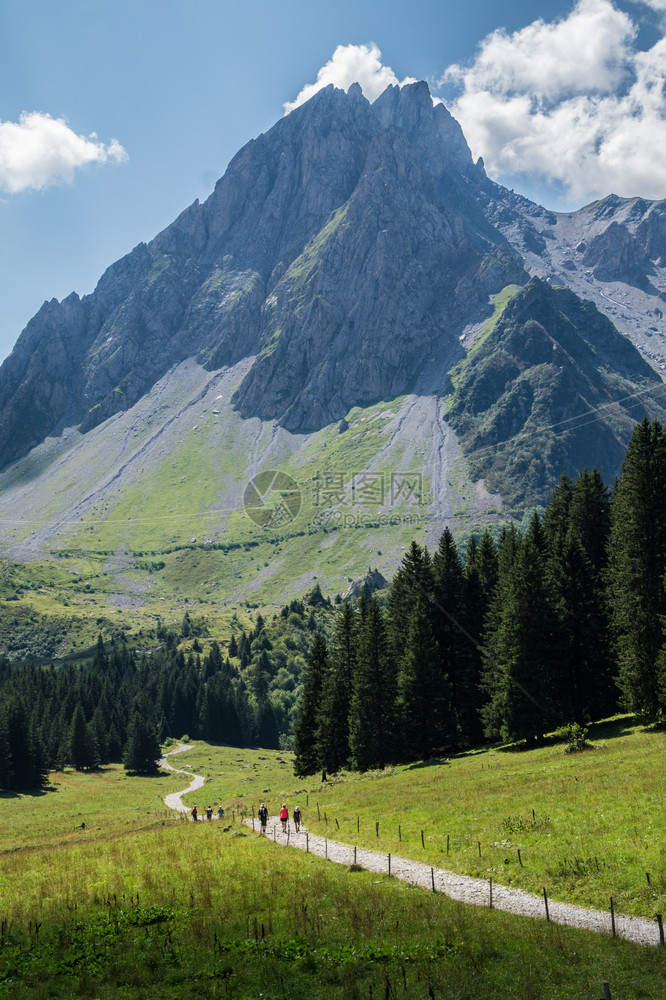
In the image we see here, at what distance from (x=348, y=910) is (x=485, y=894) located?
5006 mm

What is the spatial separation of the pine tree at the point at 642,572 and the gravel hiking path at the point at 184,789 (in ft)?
153

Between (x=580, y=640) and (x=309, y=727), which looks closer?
(x=580, y=640)

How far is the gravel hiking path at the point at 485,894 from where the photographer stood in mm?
17672

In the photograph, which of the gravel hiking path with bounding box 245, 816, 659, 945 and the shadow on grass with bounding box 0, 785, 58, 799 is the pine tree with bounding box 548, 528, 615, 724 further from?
the shadow on grass with bounding box 0, 785, 58, 799

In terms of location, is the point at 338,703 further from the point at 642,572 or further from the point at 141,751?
the point at 141,751

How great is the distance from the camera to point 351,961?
641 inches

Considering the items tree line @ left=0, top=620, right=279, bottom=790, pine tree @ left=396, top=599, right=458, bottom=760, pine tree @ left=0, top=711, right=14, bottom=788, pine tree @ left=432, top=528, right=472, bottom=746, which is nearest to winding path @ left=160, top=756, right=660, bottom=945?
pine tree @ left=396, top=599, right=458, bottom=760

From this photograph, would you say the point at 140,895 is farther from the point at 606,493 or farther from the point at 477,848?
the point at 606,493

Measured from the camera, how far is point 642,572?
47062mm

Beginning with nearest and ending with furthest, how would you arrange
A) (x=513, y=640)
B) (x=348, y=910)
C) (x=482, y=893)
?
1. (x=348, y=910)
2. (x=482, y=893)
3. (x=513, y=640)

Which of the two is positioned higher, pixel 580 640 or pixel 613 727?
pixel 580 640

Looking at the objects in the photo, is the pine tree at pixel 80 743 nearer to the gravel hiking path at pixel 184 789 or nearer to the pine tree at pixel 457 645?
the gravel hiking path at pixel 184 789

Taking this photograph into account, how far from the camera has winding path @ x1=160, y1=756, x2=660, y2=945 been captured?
58.1 feet

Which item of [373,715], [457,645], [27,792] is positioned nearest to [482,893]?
[373,715]
